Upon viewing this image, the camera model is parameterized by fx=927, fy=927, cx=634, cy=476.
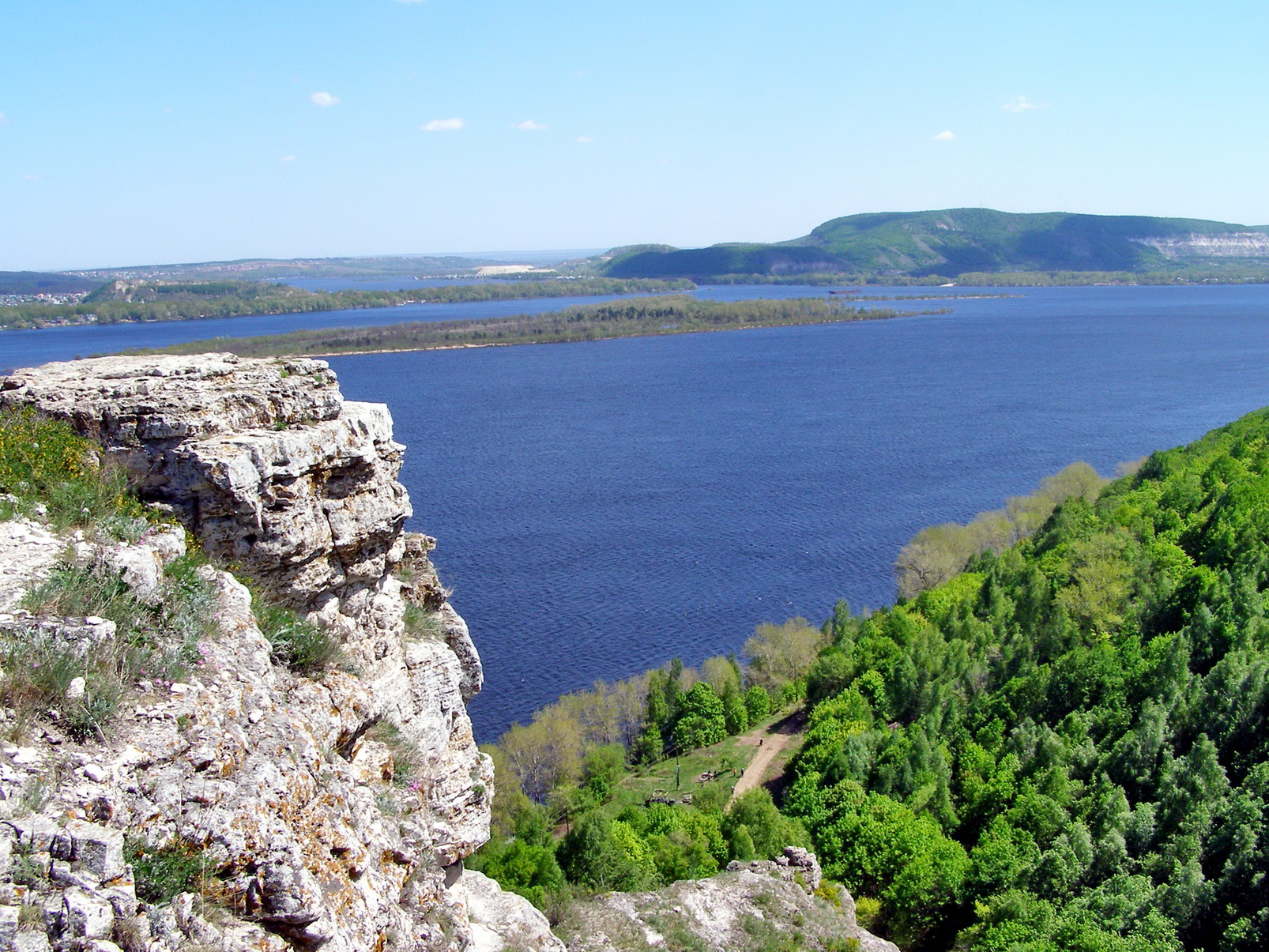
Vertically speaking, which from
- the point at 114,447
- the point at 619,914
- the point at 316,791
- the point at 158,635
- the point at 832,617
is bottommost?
the point at 832,617

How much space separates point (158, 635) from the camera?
329 inches

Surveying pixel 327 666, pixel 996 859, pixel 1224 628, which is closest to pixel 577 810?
pixel 996 859

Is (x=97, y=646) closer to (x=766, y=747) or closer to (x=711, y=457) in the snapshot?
(x=766, y=747)

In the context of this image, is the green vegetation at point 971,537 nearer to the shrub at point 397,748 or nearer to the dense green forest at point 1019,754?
the dense green forest at point 1019,754

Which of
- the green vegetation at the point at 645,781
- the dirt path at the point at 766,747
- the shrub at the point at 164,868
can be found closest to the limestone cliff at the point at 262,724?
the shrub at the point at 164,868

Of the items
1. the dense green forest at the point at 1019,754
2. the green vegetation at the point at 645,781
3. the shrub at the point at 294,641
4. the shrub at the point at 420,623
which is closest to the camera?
the shrub at the point at 294,641

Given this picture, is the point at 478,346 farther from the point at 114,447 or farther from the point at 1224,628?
the point at 114,447

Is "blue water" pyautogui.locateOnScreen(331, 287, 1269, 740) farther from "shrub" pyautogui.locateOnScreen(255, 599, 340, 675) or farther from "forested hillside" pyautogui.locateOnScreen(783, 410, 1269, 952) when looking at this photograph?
"shrub" pyautogui.locateOnScreen(255, 599, 340, 675)

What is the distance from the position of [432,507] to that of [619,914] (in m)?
53.6

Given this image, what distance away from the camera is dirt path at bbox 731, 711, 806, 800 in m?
37.9

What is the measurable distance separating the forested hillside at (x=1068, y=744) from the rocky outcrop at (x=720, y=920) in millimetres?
5102

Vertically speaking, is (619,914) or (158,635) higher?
(158,635)

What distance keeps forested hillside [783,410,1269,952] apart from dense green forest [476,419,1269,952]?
9 centimetres

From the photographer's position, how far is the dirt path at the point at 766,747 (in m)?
37.9
